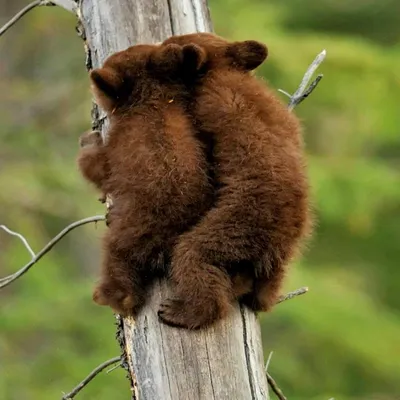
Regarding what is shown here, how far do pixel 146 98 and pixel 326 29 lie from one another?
9020 millimetres

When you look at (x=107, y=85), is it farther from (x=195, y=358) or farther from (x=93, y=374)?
(x=93, y=374)

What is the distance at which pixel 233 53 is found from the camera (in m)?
3.69

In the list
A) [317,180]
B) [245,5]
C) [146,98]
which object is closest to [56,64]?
[245,5]

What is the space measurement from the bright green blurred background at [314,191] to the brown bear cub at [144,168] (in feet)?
13.4

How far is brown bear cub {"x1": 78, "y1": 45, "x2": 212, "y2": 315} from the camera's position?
351 cm

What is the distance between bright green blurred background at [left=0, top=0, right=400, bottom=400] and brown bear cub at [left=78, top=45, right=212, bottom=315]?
4.09 meters

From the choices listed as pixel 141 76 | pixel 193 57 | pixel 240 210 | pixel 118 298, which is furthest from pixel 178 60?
pixel 118 298

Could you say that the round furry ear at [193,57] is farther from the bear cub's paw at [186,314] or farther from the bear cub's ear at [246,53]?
the bear cub's paw at [186,314]

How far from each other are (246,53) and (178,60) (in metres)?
0.29

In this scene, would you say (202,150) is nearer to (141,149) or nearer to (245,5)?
(141,149)

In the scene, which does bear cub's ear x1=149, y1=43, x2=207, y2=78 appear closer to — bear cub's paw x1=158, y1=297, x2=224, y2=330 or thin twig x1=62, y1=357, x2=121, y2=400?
bear cub's paw x1=158, y1=297, x2=224, y2=330

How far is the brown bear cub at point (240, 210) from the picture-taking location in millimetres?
3439

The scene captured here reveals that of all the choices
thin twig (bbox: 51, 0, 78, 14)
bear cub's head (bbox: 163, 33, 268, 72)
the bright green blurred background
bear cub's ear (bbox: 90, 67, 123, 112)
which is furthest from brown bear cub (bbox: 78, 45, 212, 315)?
the bright green blurred background

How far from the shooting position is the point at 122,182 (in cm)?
359
